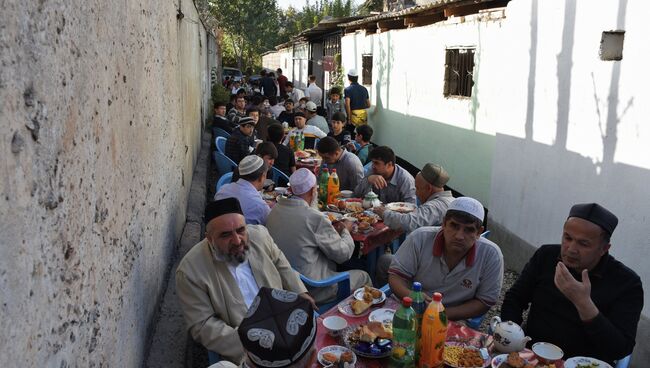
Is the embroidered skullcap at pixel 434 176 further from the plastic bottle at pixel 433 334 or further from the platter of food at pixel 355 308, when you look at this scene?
the plastic bottle at pixel 433 334

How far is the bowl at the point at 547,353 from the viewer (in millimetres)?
2572

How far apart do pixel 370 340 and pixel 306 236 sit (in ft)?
5.08

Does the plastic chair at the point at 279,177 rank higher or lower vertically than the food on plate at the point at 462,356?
higher

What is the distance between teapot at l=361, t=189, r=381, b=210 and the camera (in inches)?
212

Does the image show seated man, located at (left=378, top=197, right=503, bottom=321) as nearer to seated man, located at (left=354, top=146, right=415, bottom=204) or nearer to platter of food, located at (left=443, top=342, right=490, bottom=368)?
platter of food, located at (left=443, top=342, right=490, bottom=368)

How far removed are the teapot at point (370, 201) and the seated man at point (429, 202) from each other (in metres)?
0.75

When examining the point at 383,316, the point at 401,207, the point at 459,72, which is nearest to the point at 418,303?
the point at 383,316

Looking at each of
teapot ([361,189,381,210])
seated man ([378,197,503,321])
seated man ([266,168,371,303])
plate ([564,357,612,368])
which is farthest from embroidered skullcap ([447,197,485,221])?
teapot ([361,189,381,210])

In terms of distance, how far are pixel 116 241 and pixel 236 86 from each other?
1930 centimetres

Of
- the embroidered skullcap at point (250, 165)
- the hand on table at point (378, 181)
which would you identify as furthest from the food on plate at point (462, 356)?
the hand on table at point (378, 181)

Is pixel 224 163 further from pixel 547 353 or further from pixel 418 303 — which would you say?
pixel 547 353

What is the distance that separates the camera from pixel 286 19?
56.9 metres

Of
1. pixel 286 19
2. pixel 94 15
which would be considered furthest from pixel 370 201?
pixel 286 19

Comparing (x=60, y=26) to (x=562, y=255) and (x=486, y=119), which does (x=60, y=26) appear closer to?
(x=562, y=255)
